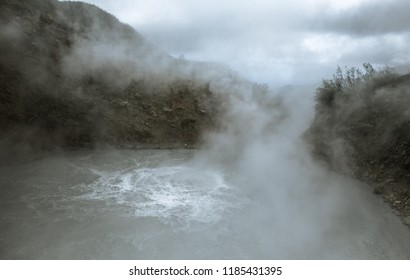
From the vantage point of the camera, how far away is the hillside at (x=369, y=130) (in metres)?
14.4

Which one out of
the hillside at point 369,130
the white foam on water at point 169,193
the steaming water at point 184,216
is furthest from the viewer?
the hillside at point 369,130

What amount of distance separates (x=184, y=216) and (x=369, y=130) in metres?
9.98

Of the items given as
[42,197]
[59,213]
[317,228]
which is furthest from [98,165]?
[317,228]

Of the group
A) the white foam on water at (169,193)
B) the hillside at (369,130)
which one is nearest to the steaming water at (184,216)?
the white foam on water at (169,193)

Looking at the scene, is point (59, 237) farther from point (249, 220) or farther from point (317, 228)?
point (317, 228)

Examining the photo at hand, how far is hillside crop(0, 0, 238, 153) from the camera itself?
760 inches

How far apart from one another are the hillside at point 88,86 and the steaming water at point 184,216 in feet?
10.4

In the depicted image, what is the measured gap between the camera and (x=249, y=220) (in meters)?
12.3

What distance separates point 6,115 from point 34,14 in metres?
8.18

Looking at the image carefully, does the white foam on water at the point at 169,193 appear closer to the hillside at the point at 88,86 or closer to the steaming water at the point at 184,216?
the steaming water at the point at 184,216

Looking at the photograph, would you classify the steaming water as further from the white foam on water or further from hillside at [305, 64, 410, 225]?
hillside at [305, 64, 410, 225]

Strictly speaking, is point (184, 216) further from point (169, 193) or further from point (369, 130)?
point (369, 130)

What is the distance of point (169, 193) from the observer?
14461 millimetres

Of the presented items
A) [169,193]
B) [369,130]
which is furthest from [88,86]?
Answer: [369,130]
